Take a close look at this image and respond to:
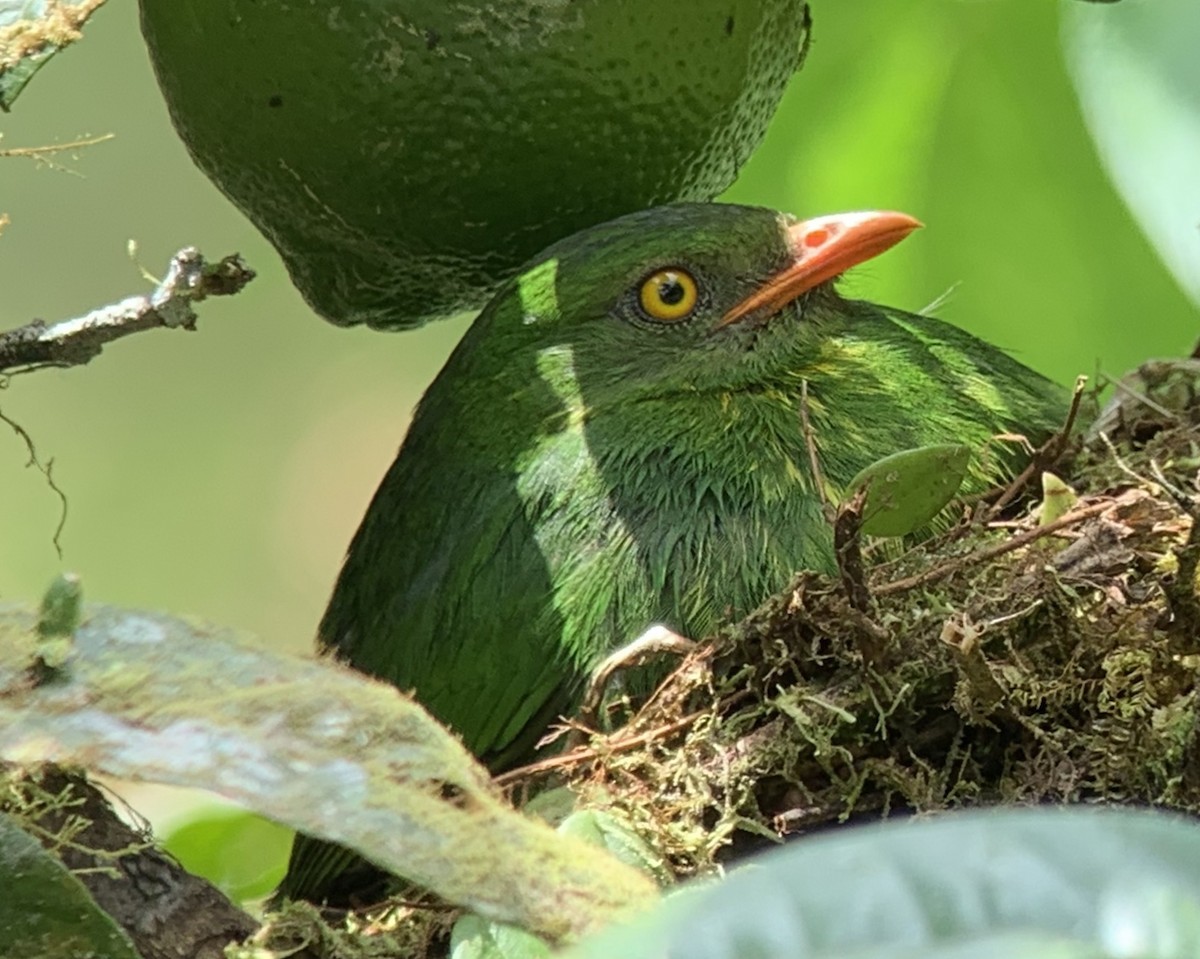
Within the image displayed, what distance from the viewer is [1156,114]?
43.9 inches

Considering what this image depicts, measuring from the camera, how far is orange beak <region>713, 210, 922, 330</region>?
7.05 feet

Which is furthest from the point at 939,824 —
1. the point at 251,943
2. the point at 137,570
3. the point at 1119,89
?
the point at 137,570

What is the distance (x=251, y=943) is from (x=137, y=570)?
3.63 meters

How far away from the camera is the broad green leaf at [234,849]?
2.25 m

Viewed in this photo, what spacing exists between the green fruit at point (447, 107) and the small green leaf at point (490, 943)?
29.4 inches

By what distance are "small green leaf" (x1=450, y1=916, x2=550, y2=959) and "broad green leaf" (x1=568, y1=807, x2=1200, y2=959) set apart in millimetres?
536

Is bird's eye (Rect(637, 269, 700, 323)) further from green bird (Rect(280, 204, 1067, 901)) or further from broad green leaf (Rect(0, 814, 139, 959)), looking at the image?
broad green leaf (Rect(0, 814, 139, 959))

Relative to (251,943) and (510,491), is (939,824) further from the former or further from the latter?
(510,491)

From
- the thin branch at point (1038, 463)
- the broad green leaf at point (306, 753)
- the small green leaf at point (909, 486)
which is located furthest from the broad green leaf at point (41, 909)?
the thin branch at point (1038, 463)

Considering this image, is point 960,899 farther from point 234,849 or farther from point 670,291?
point 234,849

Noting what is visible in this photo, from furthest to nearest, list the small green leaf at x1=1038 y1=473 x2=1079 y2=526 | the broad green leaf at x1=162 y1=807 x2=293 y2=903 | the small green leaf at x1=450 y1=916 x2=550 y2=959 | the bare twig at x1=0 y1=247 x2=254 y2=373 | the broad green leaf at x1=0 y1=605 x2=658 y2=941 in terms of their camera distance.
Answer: the broad green leaf at x1=162 y1=807 x2=293 y2=903, the small green leaf at x1=1038 y1=473 x2=1079 y2=526, the bare twig at x1=0 y1=247 x2=254 y2=373, the small green leaf at x1=450 y1=916 x2=550 y2=959, the broad green leaf at x1=0 y1=605 x2=658 y2=941

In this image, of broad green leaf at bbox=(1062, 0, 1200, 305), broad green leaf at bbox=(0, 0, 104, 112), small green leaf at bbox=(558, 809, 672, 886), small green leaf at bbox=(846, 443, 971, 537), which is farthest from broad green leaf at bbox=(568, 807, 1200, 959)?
broad green leaf at bbox=(0, 0, 104, 112)

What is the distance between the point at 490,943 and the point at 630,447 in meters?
0.84

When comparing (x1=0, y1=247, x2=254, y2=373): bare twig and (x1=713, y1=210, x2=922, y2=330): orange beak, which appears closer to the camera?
(x1=0, y1=247, x2=254, y2=373): bare twig
